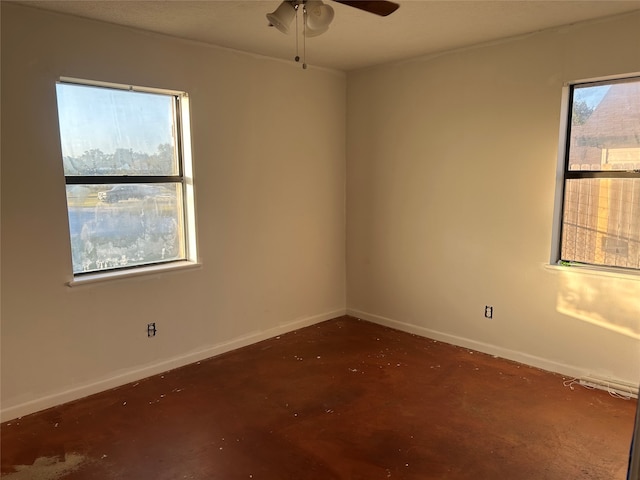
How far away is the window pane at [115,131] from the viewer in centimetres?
300

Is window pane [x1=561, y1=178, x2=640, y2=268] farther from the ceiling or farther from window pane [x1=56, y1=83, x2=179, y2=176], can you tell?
window pane [x1=56, y1=83, x2=179, y2=176]

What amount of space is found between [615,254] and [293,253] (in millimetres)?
2537

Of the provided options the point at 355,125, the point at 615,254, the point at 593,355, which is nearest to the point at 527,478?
the point at 593,355

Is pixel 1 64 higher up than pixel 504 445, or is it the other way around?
pixel 1 64

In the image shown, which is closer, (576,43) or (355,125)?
(576,43)

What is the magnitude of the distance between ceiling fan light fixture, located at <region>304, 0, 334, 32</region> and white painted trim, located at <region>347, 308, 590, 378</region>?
2.80 metres

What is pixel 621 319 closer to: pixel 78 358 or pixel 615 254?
pixel 615 254

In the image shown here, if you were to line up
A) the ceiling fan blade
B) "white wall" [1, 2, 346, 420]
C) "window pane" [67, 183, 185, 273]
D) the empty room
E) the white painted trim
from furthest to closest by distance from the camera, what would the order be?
1. the white painted trim
2. "window pane" [67, 183, 185, 273]
3. "white wall" [1, 2, 346, 420]
4. the empty room
5. the ceiling fan blade

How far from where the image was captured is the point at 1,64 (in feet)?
8.70

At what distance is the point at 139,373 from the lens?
338 cm

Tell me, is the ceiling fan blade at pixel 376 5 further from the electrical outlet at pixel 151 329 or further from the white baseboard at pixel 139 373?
the white baseboard at pixel 139 373

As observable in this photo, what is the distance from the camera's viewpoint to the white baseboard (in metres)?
2.88

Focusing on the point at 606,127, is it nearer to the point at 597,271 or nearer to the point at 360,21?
the point at 597,271

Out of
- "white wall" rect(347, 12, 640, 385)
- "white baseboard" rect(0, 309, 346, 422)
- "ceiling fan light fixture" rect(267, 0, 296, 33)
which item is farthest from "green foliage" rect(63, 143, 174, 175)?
"white wall" rect(347, 12, 640, 385)
